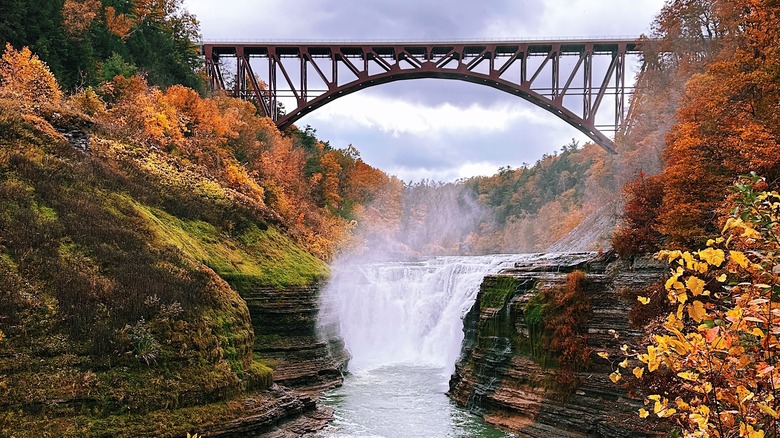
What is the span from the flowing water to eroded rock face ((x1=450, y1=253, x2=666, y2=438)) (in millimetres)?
885

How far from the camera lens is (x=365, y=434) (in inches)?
605

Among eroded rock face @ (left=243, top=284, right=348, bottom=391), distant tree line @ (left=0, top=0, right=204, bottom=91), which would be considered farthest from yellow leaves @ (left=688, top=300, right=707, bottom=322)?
distant tree line @ (left=0, top=0, right=204, bottom=91)

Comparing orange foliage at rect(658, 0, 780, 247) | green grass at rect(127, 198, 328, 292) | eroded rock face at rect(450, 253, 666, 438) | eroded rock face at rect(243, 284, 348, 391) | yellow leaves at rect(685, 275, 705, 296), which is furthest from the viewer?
eroded rock face at rect(243, 284, 348, 391)

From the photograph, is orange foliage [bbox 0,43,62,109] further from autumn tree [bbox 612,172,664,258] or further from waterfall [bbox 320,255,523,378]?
autumn tree [bbox 612,172,664,258]

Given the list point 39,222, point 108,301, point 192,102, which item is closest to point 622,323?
point 108,301

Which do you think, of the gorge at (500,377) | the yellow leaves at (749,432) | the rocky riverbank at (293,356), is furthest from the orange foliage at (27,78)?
the yellow leaves at (749,432)

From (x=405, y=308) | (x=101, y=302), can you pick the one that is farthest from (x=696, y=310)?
(x=405, y=308)

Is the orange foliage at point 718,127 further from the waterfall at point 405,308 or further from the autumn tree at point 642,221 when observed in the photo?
the waterfall at point 405,308

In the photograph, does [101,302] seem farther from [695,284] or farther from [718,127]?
[718,127]

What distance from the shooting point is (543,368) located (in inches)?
638

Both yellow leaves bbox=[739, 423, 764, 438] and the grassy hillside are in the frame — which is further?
the grassy hillside

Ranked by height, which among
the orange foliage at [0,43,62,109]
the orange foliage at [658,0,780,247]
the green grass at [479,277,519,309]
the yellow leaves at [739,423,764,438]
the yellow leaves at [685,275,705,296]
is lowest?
the green grass at [479,277,519,309]

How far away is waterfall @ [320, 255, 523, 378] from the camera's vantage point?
28.3m

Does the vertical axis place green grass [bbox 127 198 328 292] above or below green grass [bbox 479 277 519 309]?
above
